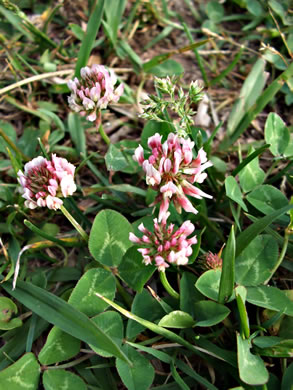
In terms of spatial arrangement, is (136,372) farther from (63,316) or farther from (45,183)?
(45,183)

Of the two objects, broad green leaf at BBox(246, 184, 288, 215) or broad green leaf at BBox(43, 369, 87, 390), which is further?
broad green leaf at BBox(246, 184, 288, 215)

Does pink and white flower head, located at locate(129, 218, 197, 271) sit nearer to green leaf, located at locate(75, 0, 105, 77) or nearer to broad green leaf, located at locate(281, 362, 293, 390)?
broad green leaf, located at locate(281, 362, 293, 390)

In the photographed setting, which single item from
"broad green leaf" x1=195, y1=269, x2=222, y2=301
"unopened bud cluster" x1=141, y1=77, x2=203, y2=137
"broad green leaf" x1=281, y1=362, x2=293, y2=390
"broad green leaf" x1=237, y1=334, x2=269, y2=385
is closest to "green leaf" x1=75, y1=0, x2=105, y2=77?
"unopened bud cluster" x1=141, y1=77, x2=203, y2=137

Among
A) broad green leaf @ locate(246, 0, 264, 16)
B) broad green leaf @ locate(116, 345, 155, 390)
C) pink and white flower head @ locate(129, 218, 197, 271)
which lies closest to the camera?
pink and white flower head @ locate(129, 218, 197, 271)

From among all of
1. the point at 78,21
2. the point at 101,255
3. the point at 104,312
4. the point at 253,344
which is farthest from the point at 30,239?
the point at 78,21

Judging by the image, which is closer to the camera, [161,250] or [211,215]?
[161,250]

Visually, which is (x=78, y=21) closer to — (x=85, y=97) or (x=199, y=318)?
(x=85, y=97)

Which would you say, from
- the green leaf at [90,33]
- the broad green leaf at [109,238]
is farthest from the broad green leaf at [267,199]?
the green leaf at [90,33]
